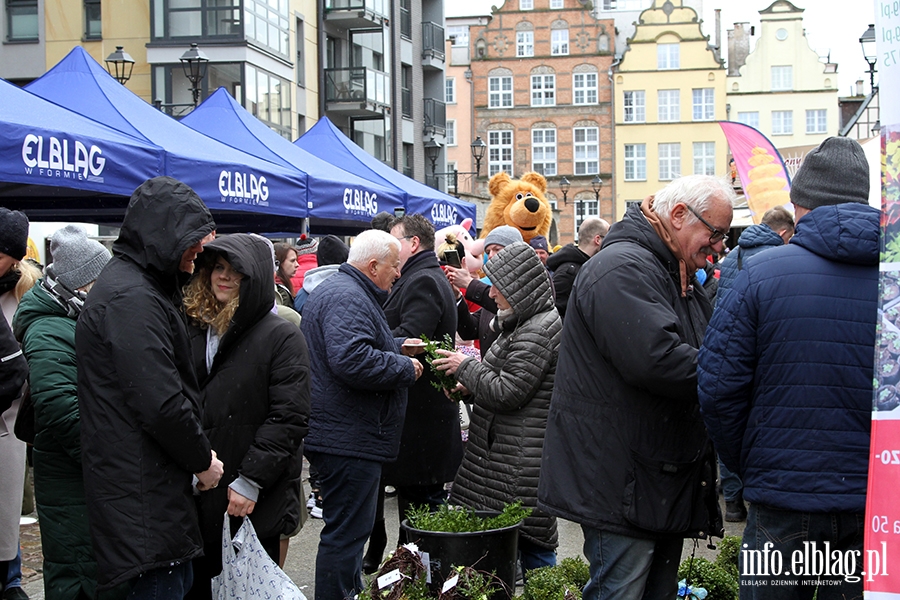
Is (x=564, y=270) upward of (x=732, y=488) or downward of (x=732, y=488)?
upward

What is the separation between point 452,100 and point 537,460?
5305cm

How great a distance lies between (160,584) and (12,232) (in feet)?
6.16

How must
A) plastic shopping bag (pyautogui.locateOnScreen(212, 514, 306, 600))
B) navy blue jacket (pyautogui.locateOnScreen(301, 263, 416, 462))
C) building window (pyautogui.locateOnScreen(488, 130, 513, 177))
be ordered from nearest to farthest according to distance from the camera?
plastic shopping bag (pyautogui.locateOnScreen(212, 514, 306, 600)) < navy blue jacket (pyautogui.locateOnScreen(301, 263, 416, 462)) < building window (pyautogui.locateOnScreen(488, 130, 513, 177))

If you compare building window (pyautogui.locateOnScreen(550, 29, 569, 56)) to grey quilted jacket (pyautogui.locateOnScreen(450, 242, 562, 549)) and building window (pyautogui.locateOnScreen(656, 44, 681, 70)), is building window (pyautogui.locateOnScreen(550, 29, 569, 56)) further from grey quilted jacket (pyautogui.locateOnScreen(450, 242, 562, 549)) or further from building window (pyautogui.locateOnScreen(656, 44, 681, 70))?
grey quilted jacket (pyautogui.locateOnScreen(450, 242, 562, 549))

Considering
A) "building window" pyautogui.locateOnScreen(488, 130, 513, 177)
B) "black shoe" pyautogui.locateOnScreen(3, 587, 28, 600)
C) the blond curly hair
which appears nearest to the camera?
the blond curly hair

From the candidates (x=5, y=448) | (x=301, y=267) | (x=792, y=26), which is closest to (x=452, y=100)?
(x=792, y=26)

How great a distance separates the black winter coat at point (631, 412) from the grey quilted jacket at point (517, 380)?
0.92 meters

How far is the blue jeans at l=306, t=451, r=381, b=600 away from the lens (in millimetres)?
4387

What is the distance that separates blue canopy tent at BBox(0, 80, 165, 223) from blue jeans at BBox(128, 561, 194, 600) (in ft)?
9.02

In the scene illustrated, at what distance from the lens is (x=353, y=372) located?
14.2 feet

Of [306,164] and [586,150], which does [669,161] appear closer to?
[586,150]

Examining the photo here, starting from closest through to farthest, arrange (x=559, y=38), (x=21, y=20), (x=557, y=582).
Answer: (x=557, y=582), (x=21, y=20), (x=559, y=38)

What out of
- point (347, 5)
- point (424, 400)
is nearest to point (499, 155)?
point (347, 5)

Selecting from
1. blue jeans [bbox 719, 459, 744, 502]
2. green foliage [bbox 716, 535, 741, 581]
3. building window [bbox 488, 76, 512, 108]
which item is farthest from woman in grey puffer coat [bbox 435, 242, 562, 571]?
building window [bbox 488, 76, 512, 108]
